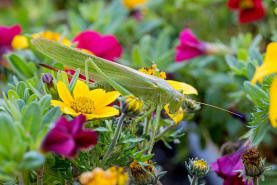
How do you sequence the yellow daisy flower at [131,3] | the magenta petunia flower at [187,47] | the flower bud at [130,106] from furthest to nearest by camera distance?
the yellow daisy flower at [131,3]
the magenta petunia flower at [187,47]
the flower bud at [130,106]

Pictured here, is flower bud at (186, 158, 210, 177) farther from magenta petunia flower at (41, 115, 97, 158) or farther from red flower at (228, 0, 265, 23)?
red flower at (228, 0, 265, 23)

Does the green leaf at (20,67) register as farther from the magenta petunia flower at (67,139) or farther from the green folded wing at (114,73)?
the magenta petunia flower at (67,139)

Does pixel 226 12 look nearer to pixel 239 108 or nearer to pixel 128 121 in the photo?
pixel 239 108

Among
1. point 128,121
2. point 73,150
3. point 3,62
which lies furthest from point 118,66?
point 3,62

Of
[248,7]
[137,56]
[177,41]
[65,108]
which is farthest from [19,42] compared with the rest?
[248,7]

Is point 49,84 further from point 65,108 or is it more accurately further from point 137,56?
point 137,56

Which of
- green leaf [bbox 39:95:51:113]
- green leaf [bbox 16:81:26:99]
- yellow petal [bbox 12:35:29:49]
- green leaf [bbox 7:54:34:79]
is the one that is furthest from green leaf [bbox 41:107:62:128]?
yellow petal [bbox 12:35:29:49]

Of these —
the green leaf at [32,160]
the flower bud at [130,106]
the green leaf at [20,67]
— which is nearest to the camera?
the green leaf at [32,160]

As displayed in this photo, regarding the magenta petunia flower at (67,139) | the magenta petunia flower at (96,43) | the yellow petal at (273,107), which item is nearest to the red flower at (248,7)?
the magenta petunia flower at (96,43)
